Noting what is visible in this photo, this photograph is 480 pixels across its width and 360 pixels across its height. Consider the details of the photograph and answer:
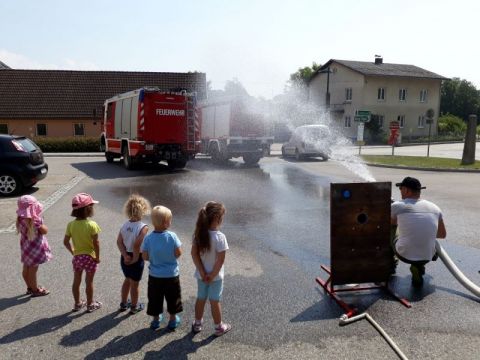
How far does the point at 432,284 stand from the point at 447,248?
5.92 feet

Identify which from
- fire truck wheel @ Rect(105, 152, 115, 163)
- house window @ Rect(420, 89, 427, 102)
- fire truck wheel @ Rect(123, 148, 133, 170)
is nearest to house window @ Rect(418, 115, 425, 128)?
house window @ Rect(420, 89, 427, 102)

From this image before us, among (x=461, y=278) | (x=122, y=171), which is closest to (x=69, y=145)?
(x=122, y=171)

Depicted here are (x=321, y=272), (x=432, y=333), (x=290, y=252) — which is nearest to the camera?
(x=432, y=333)

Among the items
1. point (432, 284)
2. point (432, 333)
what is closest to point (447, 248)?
point (432, 284)

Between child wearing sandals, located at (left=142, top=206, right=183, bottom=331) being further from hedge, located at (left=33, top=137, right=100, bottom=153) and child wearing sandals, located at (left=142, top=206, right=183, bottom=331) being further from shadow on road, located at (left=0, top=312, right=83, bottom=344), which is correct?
hedge, located at (left=33, top=137, right=100, bottom=153)

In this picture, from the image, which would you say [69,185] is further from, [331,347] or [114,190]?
[331,347]

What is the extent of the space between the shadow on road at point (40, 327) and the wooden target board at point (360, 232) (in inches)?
112

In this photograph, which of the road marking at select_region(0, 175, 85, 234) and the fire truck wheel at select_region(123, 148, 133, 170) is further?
the fire truck wheel at select_region(123, 148, 133, 170)

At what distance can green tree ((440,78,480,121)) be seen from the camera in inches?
2896

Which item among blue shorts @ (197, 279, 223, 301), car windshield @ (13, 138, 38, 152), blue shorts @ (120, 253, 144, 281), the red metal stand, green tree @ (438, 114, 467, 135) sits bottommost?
the red metal stand

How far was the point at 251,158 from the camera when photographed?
1989cm

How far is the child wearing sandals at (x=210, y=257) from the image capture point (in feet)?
12.5

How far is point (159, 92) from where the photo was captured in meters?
16.5

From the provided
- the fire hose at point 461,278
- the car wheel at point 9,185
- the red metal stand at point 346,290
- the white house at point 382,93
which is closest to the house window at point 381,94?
the white house at point 382,93
